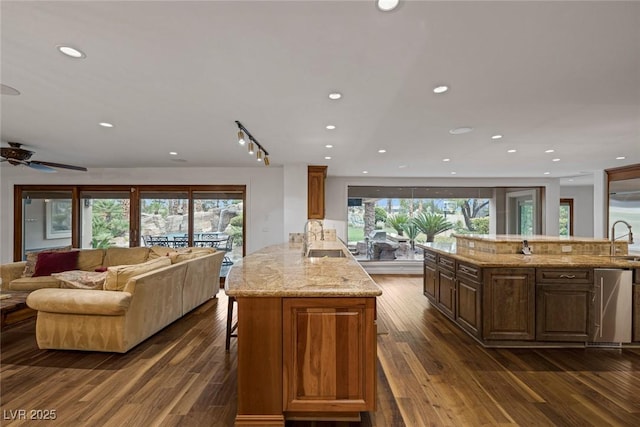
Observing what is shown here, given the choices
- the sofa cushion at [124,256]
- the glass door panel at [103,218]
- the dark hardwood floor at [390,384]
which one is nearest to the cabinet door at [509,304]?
the dark hardwood floor at [390,384]

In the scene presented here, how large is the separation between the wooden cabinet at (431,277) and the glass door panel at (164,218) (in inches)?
184

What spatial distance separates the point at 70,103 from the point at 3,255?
5466 millimetres

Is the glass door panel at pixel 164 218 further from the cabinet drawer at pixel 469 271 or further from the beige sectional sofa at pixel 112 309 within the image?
the cabinet drawer at pixel 469 271

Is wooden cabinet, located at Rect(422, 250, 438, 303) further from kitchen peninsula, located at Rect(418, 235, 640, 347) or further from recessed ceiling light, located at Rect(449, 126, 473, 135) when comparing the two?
recessed ceiling light, located at Rect(449, 126, 473, 135)

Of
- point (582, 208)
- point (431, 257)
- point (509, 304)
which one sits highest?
point (582, 208)

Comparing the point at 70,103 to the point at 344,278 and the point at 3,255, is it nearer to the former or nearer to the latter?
the point at 344,278

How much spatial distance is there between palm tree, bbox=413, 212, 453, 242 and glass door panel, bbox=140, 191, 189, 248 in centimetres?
532

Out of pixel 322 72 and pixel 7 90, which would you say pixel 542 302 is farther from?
pixel 7 90

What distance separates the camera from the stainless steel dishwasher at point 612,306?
293 cm

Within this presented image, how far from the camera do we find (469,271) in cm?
323

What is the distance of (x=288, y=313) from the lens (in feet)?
5.82

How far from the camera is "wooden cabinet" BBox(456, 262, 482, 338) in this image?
3.05 meters

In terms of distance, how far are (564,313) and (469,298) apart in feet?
2.92

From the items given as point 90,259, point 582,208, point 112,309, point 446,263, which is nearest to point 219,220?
point 90,259
